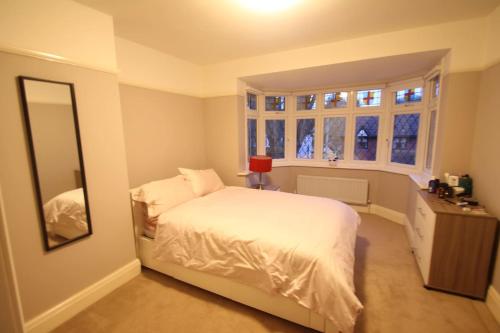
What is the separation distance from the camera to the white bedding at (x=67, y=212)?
172 centimetres

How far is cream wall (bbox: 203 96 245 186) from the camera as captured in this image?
11.5 ft

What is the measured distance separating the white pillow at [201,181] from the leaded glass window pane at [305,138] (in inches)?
82.6

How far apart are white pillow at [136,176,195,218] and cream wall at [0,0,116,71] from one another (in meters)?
1.20

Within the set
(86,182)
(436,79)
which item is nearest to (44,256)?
(86,182)

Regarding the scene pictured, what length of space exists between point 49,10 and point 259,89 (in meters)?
2.96

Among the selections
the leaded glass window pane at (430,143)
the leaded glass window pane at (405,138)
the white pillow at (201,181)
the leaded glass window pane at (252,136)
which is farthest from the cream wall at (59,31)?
the leaded glass window pane at (405,138)

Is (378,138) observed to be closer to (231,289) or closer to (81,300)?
(231,289)

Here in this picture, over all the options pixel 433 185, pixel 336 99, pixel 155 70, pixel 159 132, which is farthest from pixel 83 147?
pixel 336 99

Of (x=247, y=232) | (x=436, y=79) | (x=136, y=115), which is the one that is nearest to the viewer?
(x=247, y=232)

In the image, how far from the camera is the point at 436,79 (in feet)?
9.84

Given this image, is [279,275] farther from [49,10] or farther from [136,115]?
[49,10]

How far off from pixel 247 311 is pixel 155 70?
2.86 metres

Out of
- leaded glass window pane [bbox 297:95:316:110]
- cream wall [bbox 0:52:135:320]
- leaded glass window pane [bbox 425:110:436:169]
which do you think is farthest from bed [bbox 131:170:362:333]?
leaded glass window pane [bbox 297:95:316:110]

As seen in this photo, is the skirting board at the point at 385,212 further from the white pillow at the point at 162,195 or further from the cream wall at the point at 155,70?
the cream wall at the point at 155,70
